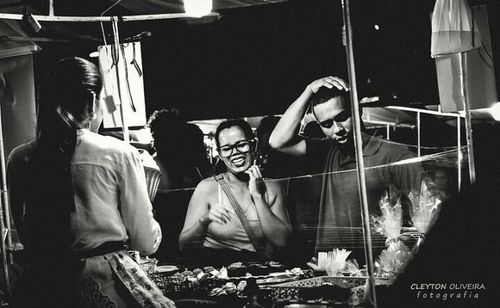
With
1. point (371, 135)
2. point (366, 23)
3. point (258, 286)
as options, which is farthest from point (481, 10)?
point (258, 286)

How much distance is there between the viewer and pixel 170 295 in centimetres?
514

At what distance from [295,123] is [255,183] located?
733 mm

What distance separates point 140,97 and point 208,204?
1306mm

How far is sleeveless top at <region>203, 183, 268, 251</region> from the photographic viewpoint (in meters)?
5.75

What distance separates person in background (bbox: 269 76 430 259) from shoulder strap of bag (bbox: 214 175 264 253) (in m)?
0.62

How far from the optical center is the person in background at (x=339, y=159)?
521cm

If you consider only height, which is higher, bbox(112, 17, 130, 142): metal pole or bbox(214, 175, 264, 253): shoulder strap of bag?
bbox(112, 17, 130, 142): metal pole

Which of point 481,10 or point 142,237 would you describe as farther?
point 481,10

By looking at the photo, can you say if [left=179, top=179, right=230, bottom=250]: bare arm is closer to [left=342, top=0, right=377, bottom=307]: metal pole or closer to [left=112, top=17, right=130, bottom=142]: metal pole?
[left=112, top=17, right=130, bottom=142]: metal pole

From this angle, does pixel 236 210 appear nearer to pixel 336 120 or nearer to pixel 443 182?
pixel 336 120

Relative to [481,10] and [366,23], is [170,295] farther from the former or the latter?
[481,10]

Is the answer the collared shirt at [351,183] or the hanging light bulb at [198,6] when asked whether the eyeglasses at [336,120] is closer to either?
the collared shirt at [351,183]

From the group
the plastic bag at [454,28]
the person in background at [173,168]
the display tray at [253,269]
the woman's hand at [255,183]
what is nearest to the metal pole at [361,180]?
the plastic bag at [454,28]

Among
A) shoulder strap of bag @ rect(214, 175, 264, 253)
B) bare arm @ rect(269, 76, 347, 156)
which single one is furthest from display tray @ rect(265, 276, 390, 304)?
bare arm @ rect(269, 76, 347, 156)
